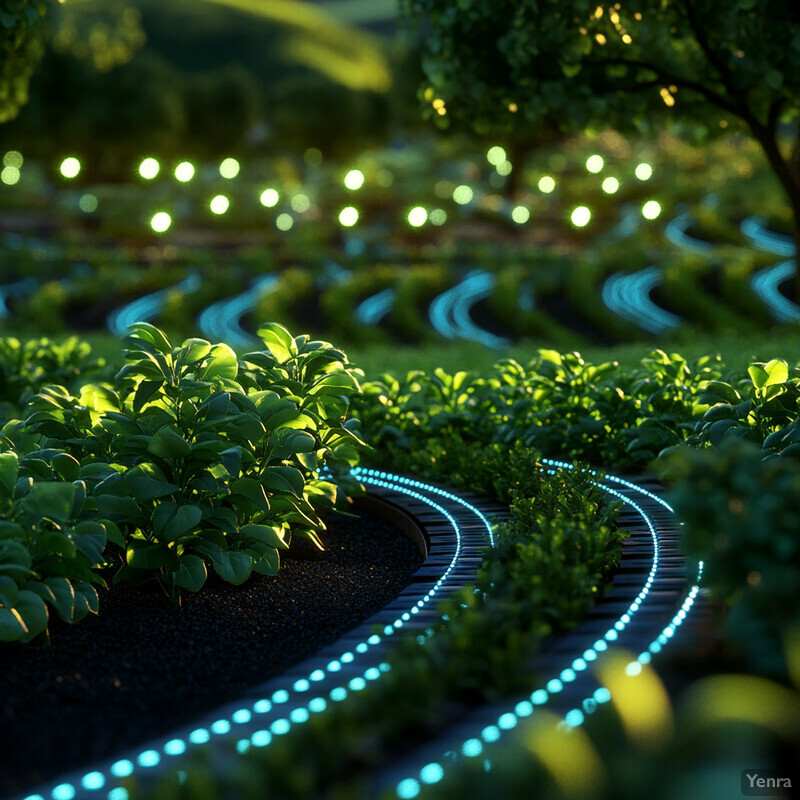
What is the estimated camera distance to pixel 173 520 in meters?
3.76

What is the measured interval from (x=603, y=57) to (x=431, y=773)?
713 cm

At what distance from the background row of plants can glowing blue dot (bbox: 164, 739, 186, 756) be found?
2.48 feet

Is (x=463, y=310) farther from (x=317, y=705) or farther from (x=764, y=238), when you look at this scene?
(x=317, y=705)

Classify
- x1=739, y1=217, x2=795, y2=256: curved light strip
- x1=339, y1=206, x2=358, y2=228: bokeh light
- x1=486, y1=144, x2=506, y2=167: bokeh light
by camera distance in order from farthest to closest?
x1=486, y1=144, x2=506, y2=167: bokeh light → x1=739, y1=217, x2=795, y2=256: curved light strip → x1=339, y1=206, x2=358, y2=228: bokeh light

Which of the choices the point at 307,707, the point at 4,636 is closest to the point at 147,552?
the point at 4,636

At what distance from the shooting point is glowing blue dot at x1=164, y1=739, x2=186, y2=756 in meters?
2.77

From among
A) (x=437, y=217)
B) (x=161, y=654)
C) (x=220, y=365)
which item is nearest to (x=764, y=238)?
(x=437, y=217)

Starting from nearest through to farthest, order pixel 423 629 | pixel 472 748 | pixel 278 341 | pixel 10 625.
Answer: pixel 472 748, pixel 10 625, pixel 423 629, pixel 278 341

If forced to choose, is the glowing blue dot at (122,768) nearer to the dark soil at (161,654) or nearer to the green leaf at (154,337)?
the dark soil at (161,654)

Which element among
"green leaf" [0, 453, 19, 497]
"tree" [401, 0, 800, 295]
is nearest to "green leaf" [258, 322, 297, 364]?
"green leaf" [0, 453, 19, 497]

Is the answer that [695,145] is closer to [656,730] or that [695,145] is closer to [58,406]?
[58,406]

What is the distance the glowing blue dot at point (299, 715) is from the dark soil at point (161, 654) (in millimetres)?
310

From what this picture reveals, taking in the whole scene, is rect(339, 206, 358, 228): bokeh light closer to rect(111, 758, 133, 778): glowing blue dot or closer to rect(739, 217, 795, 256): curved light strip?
rect(739, 217, 795, 256): curved light strip

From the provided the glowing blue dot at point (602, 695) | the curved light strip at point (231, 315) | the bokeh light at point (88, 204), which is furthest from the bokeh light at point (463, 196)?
the glowing blue dot at point (602, 695)
